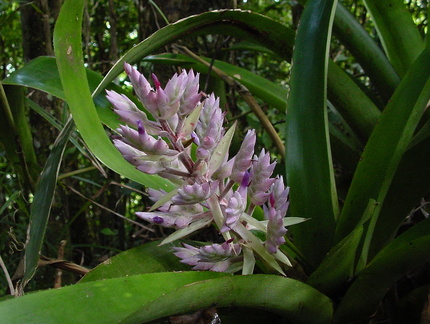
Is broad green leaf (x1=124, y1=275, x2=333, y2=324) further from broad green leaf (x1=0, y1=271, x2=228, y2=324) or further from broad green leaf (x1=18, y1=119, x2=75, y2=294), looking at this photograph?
broad green leaf (x1=18, y1=119, x2=75, y2=294)

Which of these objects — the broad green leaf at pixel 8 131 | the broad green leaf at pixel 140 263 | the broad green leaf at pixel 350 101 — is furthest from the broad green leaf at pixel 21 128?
the broad green leaf at pixel 350 101

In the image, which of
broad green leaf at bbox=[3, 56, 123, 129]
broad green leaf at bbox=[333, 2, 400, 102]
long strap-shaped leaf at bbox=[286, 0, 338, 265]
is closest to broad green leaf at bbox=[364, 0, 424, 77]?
broad green leaf at bbox=[333, 2, 400, 102]

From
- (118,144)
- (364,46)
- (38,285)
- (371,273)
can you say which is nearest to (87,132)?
(118,144)

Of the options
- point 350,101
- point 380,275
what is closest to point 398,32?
point 350,101

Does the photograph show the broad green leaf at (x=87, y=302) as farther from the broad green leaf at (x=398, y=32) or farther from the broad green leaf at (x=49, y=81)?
the broad green leaf at (x=398, y=32)

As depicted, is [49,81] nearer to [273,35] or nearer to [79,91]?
[79,91]
